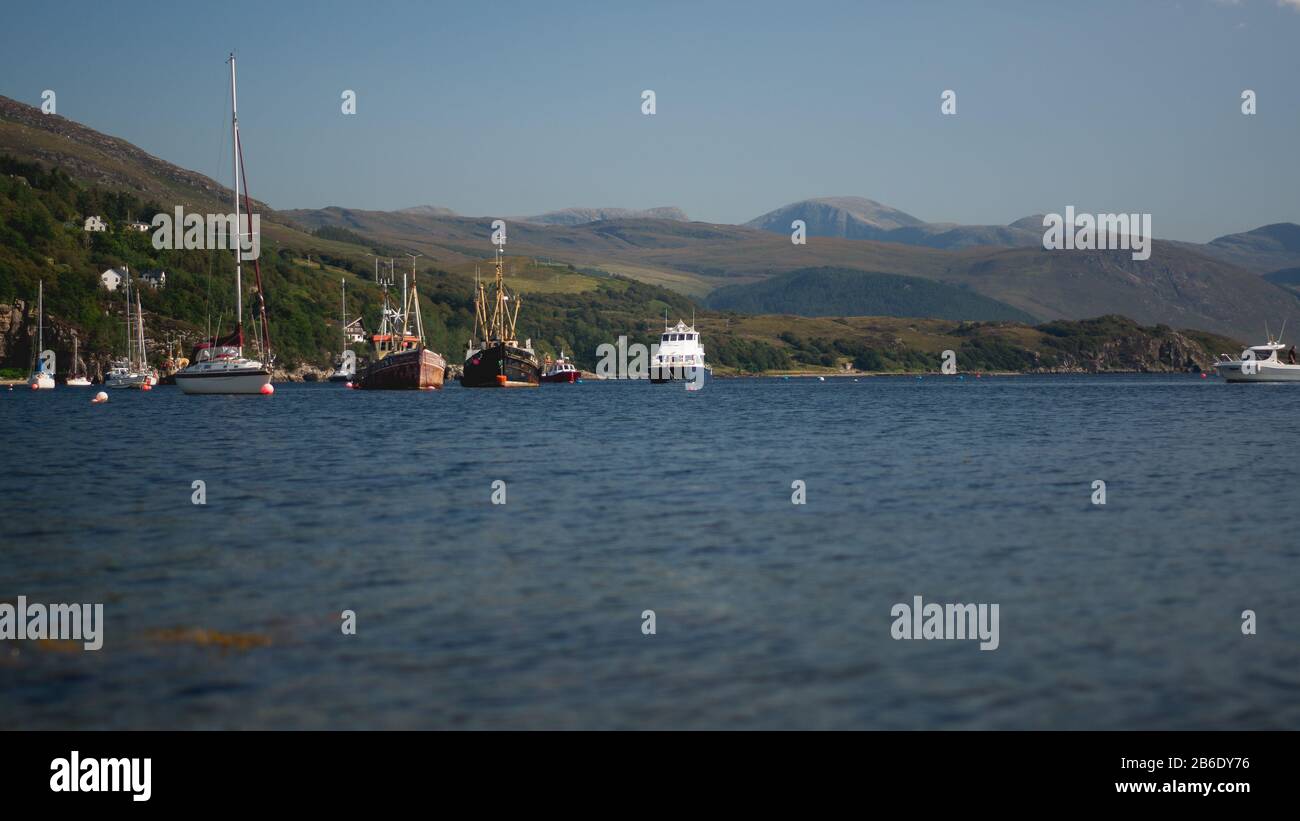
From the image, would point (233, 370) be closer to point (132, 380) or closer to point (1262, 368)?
point (132, 380)

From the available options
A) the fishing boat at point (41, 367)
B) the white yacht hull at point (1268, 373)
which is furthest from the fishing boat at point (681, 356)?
the fishing boat at point (41, 367)

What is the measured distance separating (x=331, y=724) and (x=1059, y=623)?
1055 centimetres

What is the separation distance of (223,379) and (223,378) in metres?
0.28

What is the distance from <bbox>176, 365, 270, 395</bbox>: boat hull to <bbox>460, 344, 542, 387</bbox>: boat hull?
54063 millimetres

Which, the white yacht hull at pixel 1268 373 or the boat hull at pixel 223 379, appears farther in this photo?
the white yacht hull at pixel 1268 373

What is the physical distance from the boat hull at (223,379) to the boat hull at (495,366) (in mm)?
54063

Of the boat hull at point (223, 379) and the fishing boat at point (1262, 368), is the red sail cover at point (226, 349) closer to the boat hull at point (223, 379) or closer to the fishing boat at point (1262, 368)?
the boat hull at point (223, 379)

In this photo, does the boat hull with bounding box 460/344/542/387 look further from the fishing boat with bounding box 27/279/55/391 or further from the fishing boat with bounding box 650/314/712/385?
the fishing boat with bounding box 27/279/55/391

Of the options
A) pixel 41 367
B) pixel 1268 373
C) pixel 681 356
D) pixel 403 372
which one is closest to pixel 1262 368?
pixel 1268 373

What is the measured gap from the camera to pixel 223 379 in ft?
362

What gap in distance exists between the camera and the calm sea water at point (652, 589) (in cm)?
1392

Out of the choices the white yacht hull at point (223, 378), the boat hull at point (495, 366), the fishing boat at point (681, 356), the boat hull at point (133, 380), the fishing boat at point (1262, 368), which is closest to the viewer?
the white yacht hull at point (223, 378)

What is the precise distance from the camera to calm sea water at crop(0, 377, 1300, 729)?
1392cm
